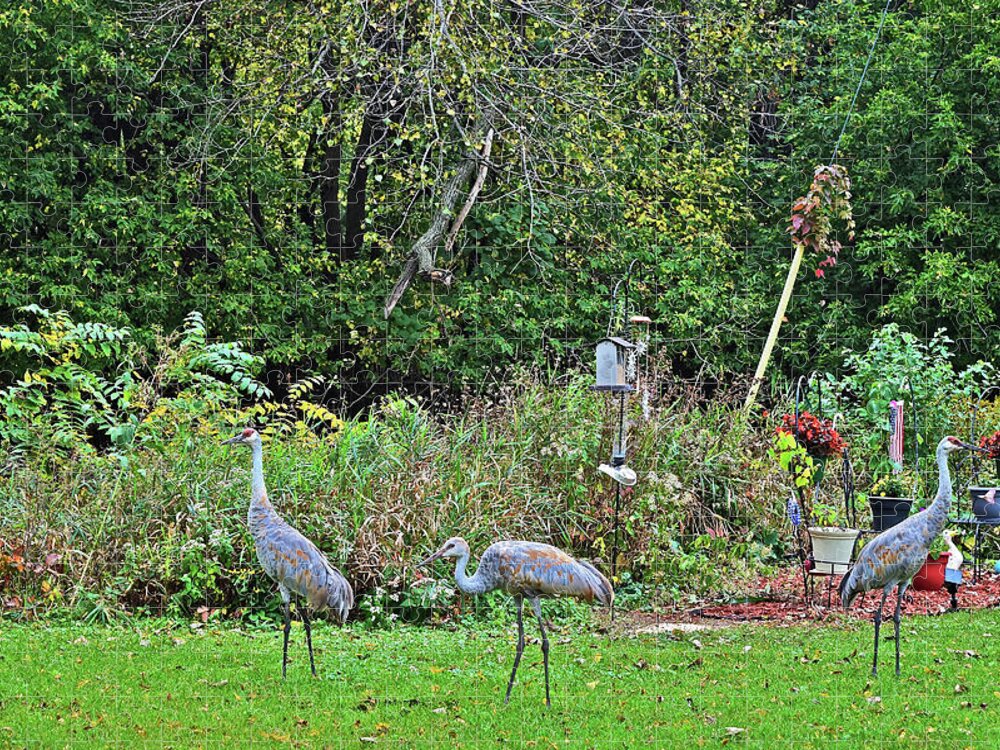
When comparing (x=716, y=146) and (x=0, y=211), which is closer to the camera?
(x=0, y=211)

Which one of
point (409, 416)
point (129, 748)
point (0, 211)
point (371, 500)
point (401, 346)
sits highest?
point (0, 211)

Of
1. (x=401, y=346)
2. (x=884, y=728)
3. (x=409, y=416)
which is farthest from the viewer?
(x=401, y=346)

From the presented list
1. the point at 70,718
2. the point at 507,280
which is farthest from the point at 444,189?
the point at 70,718

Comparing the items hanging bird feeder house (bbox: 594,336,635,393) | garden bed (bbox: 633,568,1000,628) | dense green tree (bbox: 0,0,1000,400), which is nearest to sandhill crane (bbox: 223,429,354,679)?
garden bed (bbox: 633,568,1000,628)

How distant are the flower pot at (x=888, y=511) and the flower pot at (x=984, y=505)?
0.48 m

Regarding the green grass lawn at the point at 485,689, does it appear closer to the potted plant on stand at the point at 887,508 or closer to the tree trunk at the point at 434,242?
the potted plant on stand at the point at 887,508

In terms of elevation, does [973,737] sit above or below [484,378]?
below

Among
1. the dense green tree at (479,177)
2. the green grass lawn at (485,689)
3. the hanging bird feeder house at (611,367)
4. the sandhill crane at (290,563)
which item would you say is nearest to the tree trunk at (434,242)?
the dense green tree at (479,177)

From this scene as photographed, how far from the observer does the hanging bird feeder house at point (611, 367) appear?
26.3 ft

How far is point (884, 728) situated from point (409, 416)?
14.9 ft

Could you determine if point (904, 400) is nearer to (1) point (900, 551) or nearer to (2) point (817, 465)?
(2) point (817, 465)

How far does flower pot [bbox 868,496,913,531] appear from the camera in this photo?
370 inches

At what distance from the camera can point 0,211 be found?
42.8 feet

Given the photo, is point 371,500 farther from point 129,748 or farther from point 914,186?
point 914,186
